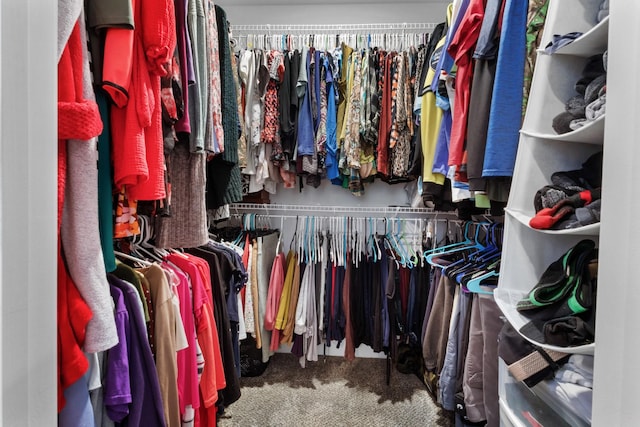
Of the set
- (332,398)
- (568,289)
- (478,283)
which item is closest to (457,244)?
(478,283)

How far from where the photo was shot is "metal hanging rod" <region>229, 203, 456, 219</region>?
2.70m

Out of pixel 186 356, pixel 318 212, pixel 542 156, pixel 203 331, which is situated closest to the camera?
pixel 542 156

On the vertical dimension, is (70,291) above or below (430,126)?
below

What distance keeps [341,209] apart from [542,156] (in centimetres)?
181

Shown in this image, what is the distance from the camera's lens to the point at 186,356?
1.37m

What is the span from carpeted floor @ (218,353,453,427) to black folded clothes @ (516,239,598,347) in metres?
1.28

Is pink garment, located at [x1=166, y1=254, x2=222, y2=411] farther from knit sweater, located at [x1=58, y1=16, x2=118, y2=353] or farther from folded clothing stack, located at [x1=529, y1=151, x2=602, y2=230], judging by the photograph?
folded clothing stack, located at [x1=529, y1=151, x2=602, y2=230]

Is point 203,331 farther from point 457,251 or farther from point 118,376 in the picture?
point 457,251

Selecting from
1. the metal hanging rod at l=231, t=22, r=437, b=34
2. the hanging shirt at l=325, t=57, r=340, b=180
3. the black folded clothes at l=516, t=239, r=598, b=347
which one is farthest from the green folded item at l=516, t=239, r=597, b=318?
the metal hanging rod at l=231, t=22, r=437, b=34

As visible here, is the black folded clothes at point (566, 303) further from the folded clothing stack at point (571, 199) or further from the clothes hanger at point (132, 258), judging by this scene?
the clothes hanger at point (132, 258)

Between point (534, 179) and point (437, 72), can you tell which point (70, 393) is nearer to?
point (534, 179)

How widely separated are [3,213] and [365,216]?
2.63 m

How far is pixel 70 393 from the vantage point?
2.80ft

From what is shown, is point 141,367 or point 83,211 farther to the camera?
point 141,367
